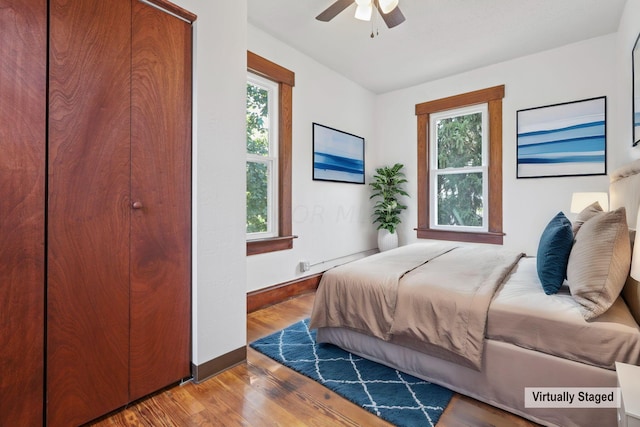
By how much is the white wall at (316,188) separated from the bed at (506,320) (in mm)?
1299

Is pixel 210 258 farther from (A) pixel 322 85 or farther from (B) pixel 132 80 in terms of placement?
(A) pixel 322 85

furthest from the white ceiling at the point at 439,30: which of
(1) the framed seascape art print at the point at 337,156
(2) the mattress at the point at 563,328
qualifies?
(2) the mattress at the point at 563,328

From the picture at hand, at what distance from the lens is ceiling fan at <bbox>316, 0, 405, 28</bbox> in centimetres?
213

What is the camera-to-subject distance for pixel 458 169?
4.09m

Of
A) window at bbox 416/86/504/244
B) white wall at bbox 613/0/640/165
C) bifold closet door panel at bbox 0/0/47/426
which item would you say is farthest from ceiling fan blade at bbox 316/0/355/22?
window at bbox 416/86/504/244

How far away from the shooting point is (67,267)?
137 centimetres

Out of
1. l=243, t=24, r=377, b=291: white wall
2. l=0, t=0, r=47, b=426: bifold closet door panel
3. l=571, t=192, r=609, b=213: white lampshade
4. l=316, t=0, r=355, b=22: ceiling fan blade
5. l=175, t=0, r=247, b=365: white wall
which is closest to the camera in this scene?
l=0, t=0, r=47, b=426: bifold closet door panel

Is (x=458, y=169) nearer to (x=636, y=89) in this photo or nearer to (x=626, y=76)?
(x=626, y=76)

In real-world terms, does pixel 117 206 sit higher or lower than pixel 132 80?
lower

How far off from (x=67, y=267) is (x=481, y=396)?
208cm

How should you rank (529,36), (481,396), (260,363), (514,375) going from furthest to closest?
(529,36) → (260,363) → (481,396) → (514,375)

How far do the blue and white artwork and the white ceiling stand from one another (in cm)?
69

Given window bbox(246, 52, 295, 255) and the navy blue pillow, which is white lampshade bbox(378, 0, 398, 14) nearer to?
window bbox(246, 52, 295, 255)

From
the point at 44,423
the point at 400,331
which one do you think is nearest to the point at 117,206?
the point at 44,423
